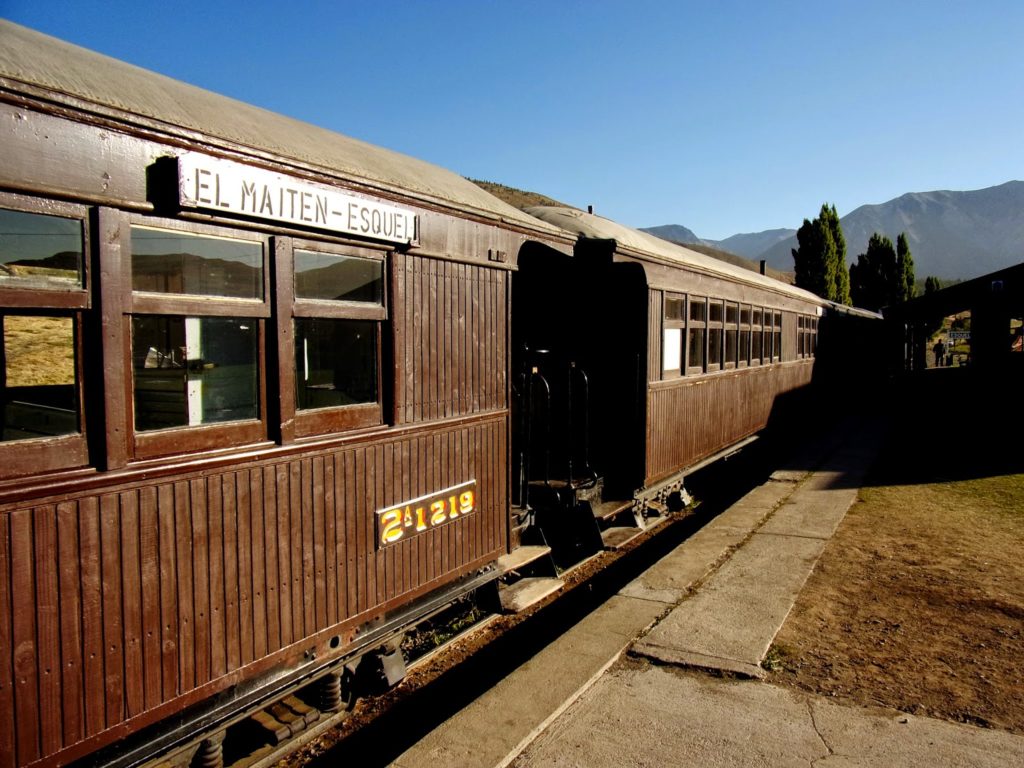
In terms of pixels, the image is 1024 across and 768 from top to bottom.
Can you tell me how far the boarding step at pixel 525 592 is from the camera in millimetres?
5688

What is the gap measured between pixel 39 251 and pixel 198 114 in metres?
1.12

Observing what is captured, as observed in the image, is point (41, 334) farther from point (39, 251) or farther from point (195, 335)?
point (195, 335)

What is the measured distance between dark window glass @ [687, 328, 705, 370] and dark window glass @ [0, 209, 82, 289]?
Answer: 22.8ft

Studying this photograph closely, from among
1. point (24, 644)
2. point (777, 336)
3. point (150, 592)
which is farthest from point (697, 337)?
point (24, 644)

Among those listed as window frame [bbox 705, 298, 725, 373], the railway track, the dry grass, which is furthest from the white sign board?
window frame [bbox 705, 298, 725, 373]

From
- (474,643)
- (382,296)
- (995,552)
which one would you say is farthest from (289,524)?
(995,552)

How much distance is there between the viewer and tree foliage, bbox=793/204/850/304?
160ft

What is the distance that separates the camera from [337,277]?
3.84m

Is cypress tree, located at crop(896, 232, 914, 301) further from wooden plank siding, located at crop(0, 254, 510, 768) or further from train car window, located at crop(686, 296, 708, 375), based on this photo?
wooden plank siding, located at crop(0, 254, 510, 768)

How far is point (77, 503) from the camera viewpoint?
2693 mm

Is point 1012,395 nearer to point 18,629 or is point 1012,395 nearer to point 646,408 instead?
point 646,408

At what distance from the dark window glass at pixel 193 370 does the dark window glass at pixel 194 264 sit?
0.43 feet

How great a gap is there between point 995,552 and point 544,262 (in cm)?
516

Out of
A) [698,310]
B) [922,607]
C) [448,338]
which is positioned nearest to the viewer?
[448,338]
